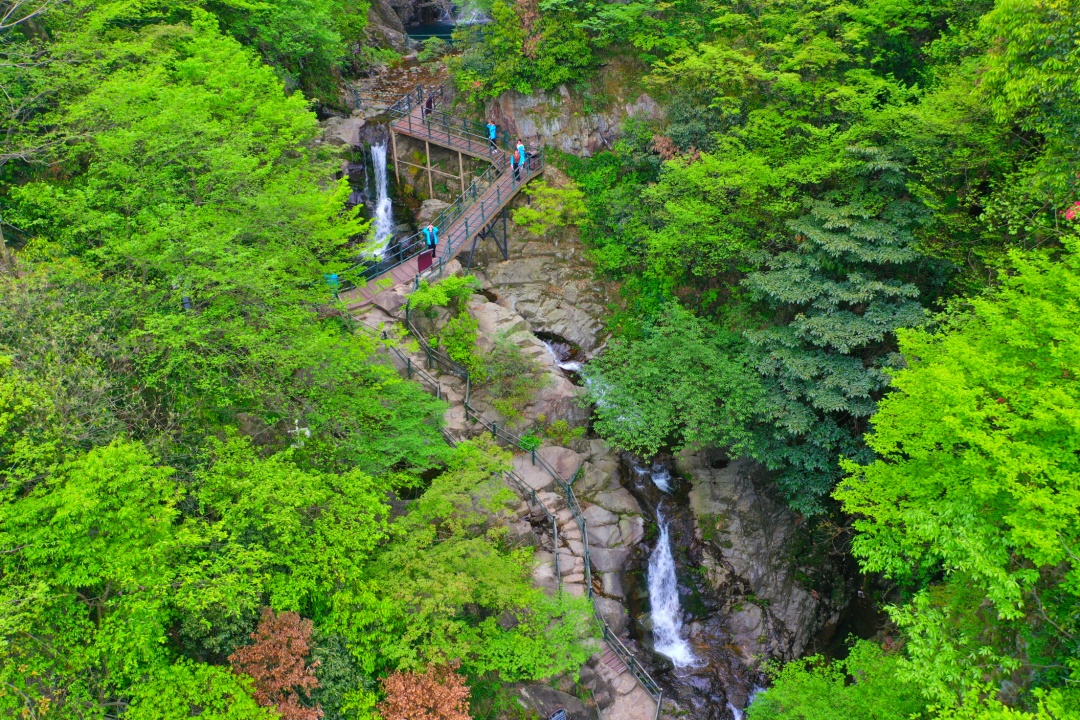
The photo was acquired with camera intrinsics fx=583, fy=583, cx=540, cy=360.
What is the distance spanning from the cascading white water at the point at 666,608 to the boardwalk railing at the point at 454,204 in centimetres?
1304

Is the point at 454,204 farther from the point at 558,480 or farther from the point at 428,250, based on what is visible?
the point at 558,480

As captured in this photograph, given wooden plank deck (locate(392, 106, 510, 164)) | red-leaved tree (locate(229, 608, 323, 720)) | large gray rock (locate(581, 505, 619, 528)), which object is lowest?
large gray rock (locate(581, 505, 619, 528))

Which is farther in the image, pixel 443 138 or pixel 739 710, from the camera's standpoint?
pixel 443 138

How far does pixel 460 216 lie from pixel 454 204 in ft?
2.65

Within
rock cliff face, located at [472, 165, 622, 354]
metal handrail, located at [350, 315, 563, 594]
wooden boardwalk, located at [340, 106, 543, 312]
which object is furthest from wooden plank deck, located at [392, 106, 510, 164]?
metal handrail, located at [350, 315, 563, 594]

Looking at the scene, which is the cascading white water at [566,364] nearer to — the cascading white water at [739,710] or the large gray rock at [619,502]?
the large gray rock at [619,502]

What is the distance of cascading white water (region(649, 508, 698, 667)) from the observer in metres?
17.8

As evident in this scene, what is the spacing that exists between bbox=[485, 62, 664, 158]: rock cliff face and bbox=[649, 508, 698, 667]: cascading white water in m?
17.8

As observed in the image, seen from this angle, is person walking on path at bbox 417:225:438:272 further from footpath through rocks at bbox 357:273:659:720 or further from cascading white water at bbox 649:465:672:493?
cascading white water at bbox 649:465:672:493

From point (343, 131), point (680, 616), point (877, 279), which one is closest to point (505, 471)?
point (680, 616)

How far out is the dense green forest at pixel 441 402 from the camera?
29.3 ft

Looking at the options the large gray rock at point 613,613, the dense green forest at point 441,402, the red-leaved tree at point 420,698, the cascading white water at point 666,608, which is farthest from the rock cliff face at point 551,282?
the red-leaved tree at point 420,698

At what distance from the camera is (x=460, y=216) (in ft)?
84.0

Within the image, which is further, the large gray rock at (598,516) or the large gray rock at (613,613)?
the large gray rock at (598,516)
